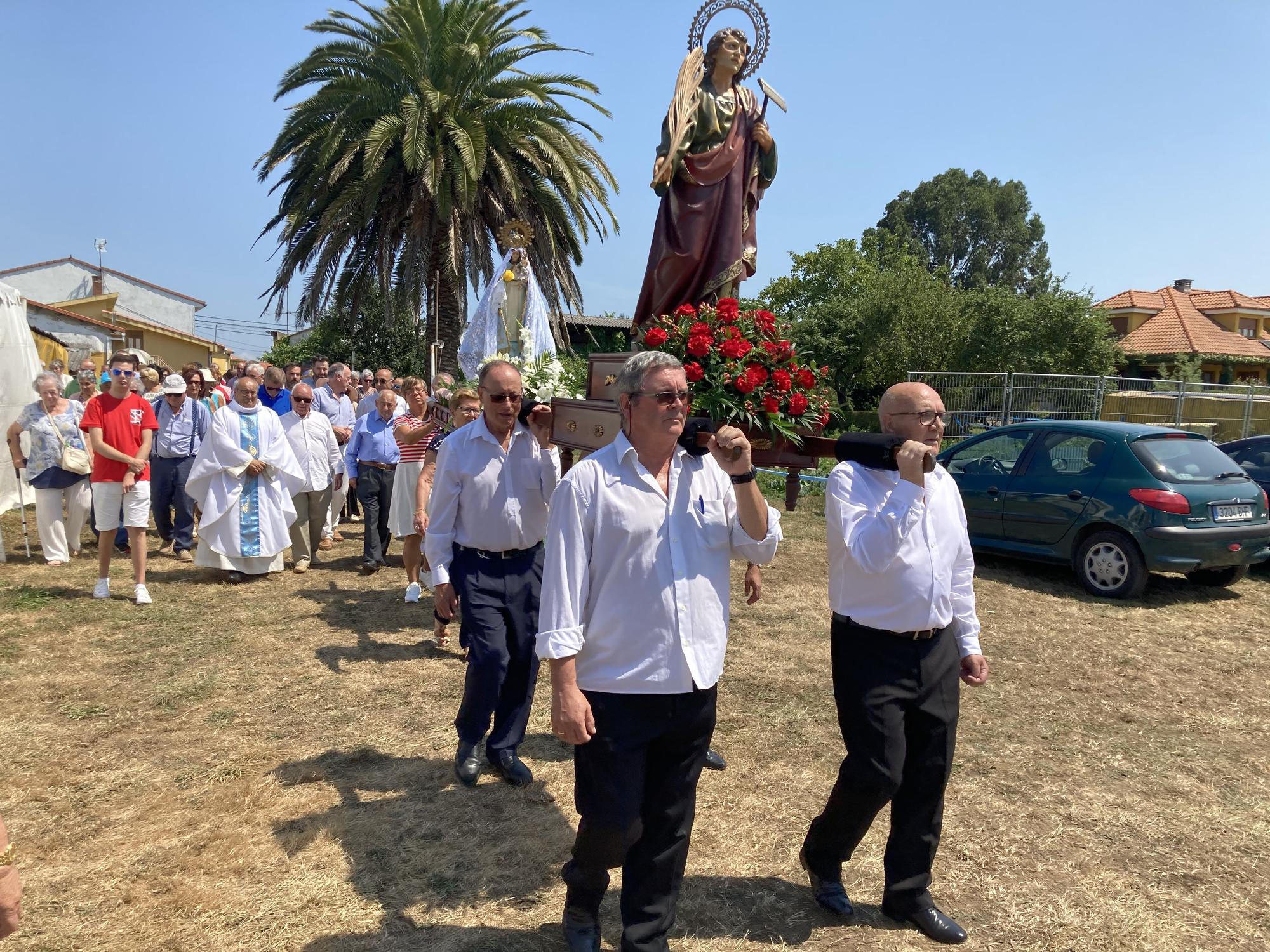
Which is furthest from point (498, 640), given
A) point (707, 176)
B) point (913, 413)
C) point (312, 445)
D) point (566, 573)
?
point (312, 445)

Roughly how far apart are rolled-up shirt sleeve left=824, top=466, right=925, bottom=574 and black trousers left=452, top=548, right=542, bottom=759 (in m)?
1.84

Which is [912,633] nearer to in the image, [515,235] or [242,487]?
[515,235]

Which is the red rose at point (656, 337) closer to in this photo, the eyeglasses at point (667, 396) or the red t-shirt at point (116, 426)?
the eyeglasses at point (667, 396)

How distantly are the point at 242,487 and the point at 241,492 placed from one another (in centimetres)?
5

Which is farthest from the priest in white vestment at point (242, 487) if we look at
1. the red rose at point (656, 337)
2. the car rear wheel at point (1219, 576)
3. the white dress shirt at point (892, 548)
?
the car rear wheel at point (1219, 576)

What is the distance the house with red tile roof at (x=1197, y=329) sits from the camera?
43.0 metres

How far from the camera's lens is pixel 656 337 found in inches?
164

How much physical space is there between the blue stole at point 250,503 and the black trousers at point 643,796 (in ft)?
22.8

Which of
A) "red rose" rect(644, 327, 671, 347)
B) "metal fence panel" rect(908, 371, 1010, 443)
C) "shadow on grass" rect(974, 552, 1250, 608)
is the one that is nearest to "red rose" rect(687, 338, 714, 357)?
"red rose" rect(644, 327, 671, 347)

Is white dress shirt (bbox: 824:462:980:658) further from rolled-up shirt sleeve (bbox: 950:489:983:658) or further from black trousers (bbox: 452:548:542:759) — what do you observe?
black trousers (bbox: 452:548:542:759)

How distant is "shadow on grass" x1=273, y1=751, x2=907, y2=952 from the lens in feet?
10.9

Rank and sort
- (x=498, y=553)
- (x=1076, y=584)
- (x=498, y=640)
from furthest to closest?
1. (x=1076, y=584)
2. (x=498, y=553)
3. (x=498, y=640)

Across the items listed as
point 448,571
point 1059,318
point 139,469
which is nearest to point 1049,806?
point 448,571

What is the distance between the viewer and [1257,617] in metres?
8.23
